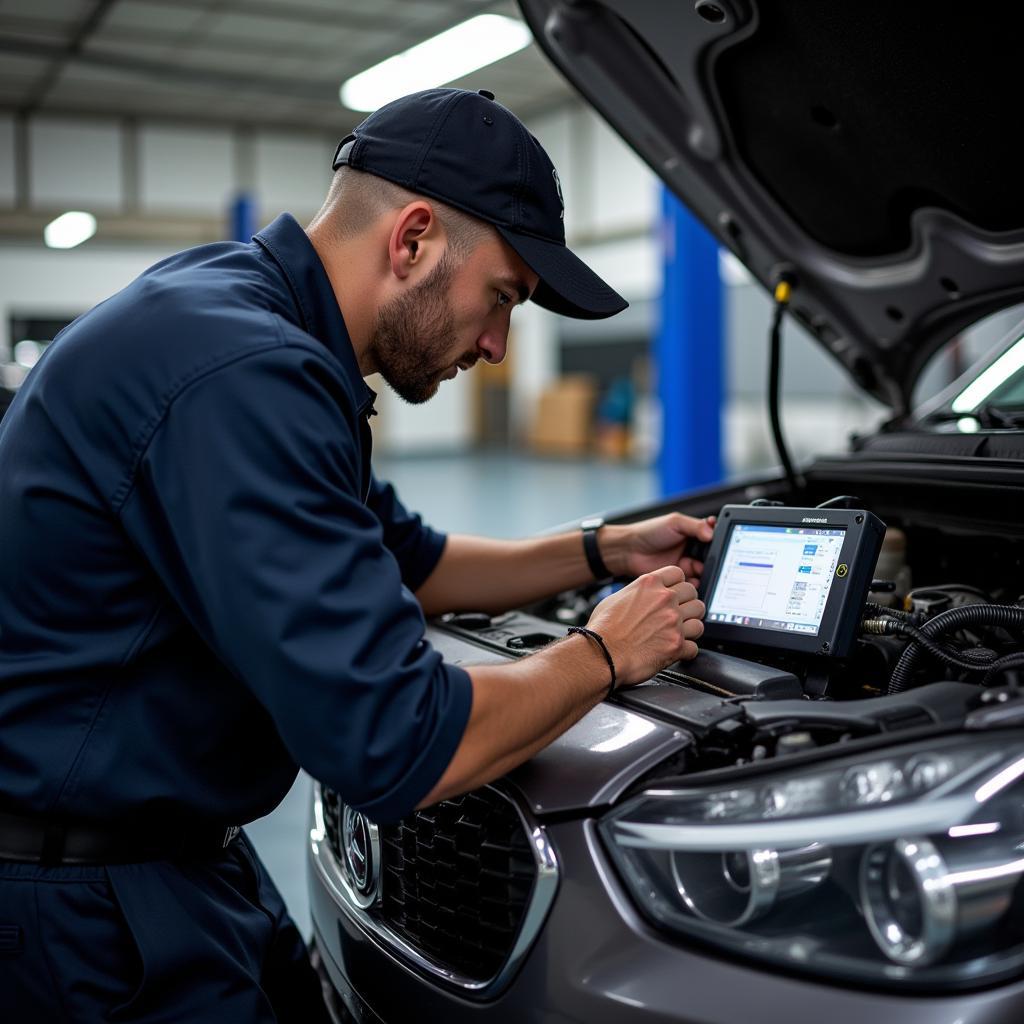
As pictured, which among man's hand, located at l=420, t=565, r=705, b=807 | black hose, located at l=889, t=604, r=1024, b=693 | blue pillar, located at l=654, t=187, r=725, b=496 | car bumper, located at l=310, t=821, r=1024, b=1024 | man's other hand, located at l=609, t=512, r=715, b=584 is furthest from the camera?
blue pillar, located at l=654, t=187, r=725, b=496

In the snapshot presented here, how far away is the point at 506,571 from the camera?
185 cm

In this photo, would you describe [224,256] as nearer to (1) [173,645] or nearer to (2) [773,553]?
(1) [173,645]

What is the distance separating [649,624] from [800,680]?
0.26 metres

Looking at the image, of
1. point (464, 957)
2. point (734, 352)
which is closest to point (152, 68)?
point (734, 352)

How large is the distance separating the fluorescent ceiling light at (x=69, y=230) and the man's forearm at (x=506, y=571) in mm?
13661

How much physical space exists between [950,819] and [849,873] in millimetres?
108

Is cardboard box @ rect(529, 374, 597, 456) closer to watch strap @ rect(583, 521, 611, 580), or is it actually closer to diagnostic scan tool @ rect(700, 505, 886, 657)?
watch strap @ rect(583, 521, 611, 580)

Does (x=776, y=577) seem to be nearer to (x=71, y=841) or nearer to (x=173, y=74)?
(x=71, y=841)

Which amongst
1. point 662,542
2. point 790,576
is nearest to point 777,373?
point 662,542

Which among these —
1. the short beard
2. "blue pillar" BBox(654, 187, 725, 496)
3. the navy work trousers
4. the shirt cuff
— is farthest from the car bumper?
"blue pillar" BBox(654, 187, 725, 496)

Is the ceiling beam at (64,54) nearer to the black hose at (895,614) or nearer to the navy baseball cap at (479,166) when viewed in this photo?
the navy baseball cap at (479,166)

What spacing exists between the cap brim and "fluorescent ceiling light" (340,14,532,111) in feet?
27.5

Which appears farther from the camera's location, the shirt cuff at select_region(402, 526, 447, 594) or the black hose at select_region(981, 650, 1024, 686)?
the shirt cuff at select_region(402, 526, 447, 594)

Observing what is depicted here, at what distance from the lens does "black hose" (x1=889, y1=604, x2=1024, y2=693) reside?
51.5 inches
